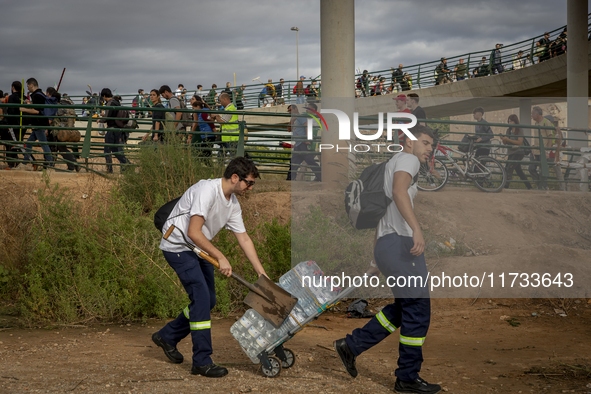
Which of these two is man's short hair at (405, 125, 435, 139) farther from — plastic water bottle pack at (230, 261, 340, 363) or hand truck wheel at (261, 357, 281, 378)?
hand truck wheel at (261, 357, 281, 378)

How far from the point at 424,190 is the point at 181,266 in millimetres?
2662

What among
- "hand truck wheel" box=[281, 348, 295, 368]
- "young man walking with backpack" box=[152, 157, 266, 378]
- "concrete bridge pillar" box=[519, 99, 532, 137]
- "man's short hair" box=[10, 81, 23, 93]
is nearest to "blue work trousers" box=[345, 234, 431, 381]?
"hand truck wheel" box=[281, 348, 295, 368]

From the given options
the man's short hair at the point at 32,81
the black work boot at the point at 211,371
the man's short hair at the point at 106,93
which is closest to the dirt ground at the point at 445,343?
the black work boot at the point at 211,371

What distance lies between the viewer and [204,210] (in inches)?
173

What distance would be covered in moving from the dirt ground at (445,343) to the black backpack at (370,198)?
1.12m

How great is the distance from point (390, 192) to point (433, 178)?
1.31 meters

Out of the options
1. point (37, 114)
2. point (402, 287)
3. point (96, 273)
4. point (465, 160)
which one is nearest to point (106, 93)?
point (37, 114)

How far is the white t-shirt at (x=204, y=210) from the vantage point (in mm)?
4438

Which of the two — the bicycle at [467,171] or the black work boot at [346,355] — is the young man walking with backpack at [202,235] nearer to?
the black work boot at [346,355]

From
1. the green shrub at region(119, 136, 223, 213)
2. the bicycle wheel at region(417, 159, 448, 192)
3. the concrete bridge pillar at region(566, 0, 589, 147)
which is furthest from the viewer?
the concrete bridge pillar at region(566, 0, 589, 147)

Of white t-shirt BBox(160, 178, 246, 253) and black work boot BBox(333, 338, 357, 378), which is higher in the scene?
white t-shirt BBox(160, 178, 246, 253)

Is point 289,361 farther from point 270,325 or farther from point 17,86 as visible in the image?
point 17,86

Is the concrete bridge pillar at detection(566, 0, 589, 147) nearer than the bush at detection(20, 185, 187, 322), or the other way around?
the bush at detection(20, 185, 187, 322)

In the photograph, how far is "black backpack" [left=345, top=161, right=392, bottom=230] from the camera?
4605 mm
